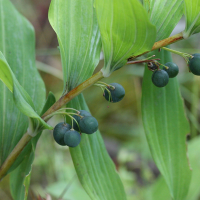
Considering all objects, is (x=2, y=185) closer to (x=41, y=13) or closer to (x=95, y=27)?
(x=95, y=27)

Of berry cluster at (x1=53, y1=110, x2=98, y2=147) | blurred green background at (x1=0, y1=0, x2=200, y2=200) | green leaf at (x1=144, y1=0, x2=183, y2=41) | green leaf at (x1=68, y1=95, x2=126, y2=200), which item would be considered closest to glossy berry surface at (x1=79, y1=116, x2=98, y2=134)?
berry cluster at (x1=53, y1=110, x2=98, y2=147)

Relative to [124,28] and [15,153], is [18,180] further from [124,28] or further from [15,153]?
[124,28]

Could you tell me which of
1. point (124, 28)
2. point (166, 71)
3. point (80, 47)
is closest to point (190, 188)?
point (166, 71)

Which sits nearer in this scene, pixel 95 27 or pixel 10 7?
pixel 95 27

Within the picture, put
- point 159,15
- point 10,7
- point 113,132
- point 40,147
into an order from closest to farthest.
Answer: point 159,15 → point 10,7 → point 40,147 → point 113,132

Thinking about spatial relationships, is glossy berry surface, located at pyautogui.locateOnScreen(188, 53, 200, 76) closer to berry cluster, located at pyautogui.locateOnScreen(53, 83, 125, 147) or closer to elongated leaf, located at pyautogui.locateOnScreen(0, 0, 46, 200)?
berry cluster, located at pyautogui.locateOnScreen(53, 83, 125, 147)

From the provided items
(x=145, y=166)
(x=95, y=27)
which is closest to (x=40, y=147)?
(x=145, y=166)

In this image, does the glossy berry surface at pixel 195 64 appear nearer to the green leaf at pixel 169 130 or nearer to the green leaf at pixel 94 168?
the green leaf at pixel 169 130
